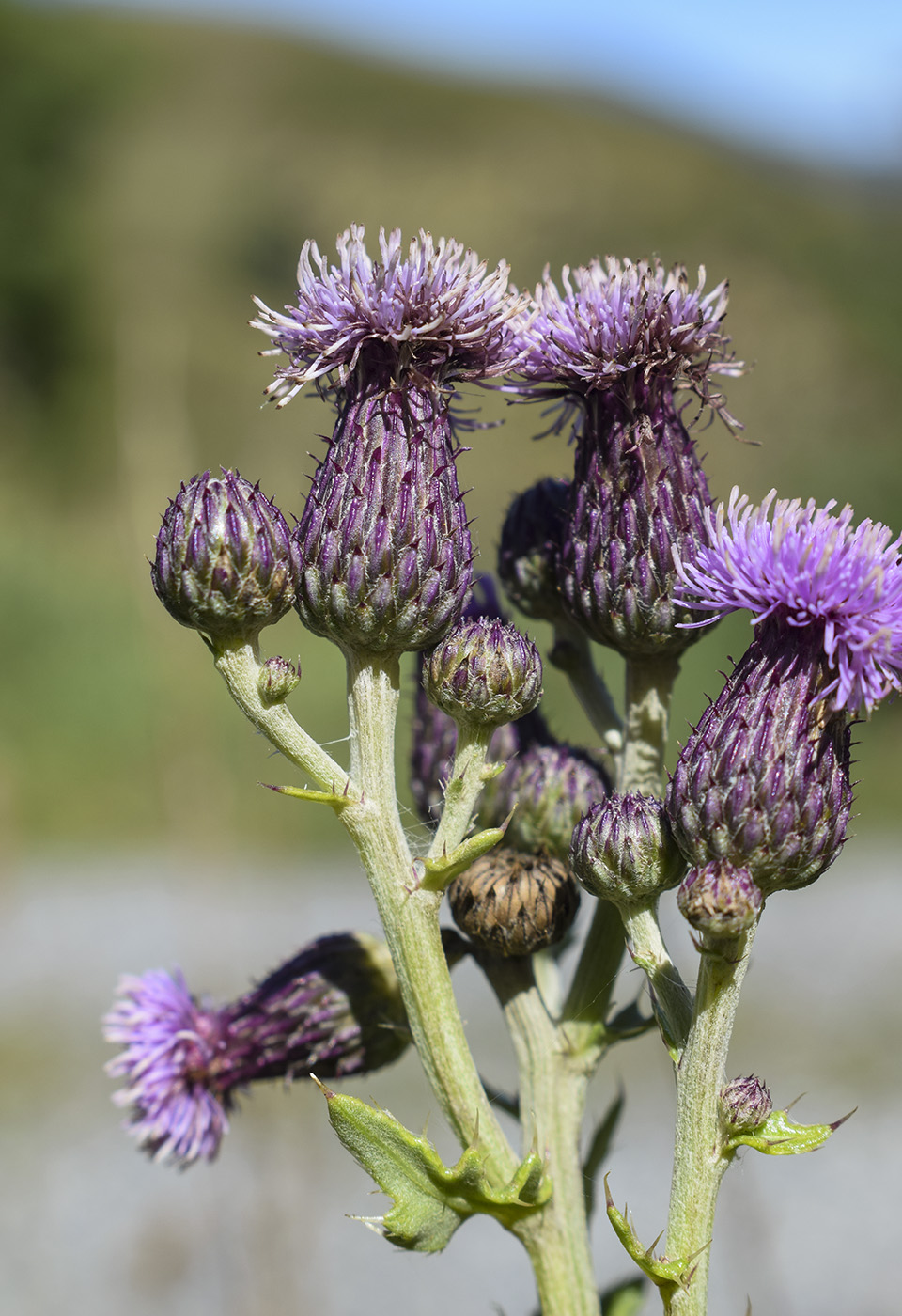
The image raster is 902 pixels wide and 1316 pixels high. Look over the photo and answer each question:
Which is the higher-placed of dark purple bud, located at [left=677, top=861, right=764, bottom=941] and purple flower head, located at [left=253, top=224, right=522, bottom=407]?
purple flower head, located at [left=253, top=224, right=522, bottom=407]

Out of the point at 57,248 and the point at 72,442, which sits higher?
the point at 57,248

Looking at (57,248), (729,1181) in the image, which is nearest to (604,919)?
(729,1181)

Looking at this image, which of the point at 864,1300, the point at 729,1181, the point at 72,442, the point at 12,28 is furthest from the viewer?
the point at 12,28

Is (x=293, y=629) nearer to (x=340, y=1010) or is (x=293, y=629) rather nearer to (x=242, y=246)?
(x=340, y=1010)

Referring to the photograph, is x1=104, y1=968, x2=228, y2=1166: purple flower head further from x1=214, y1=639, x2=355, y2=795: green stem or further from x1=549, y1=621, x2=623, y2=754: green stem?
x1=549, y1=621, x2=623, y2=754: green stem

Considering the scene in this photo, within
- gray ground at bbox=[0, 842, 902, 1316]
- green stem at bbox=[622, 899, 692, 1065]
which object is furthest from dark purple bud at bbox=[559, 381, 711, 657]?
gray ground at bbox=[0, 842, 902, 1316]
